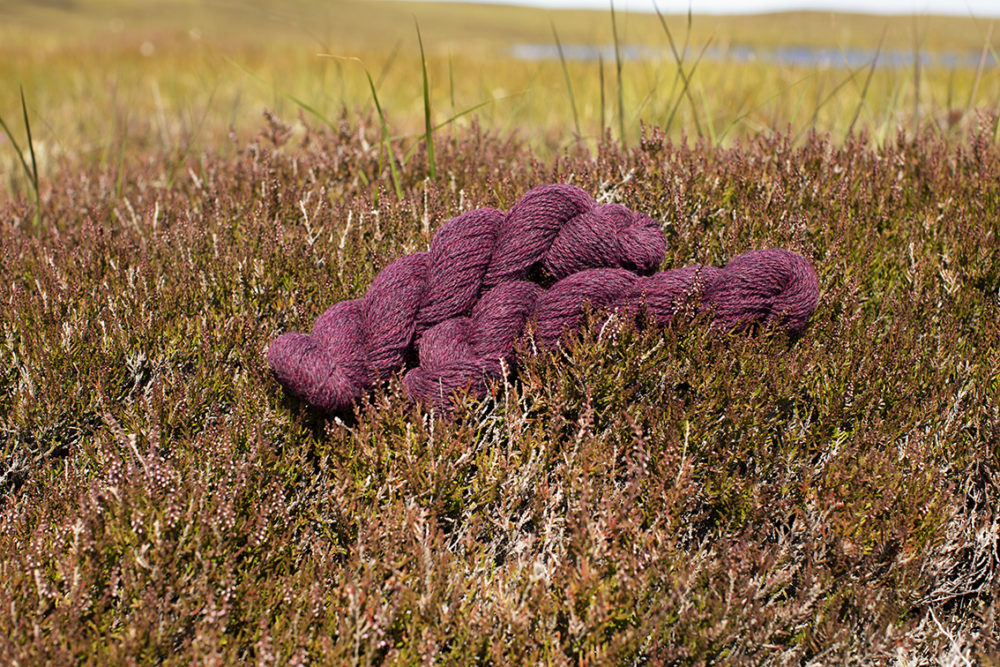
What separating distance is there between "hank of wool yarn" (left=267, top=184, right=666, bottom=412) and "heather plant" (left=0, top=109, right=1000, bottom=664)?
16cm

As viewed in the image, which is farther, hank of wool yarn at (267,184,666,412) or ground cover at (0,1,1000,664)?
hank of wool yarn at (267,184,666,412)

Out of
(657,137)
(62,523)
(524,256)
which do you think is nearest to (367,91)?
(657,137)

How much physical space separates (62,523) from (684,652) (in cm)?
182

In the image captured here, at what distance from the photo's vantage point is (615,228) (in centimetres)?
244

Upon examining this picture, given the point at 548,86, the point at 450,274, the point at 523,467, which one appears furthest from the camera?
the point at 548,86

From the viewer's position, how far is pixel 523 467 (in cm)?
212

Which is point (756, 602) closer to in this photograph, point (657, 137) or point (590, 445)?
point (590, 445)

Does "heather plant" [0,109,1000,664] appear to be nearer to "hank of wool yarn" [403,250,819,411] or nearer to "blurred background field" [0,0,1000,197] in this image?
"hank of wool yarn" [403,250,819,411]

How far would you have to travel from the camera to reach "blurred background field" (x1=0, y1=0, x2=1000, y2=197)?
460cm

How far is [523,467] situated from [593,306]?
606mm

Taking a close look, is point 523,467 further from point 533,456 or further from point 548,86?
point 548,86

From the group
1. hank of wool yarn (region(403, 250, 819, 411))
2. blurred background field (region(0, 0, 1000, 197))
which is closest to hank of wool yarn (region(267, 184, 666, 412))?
hank of wool yarn (region(403, 250, 819, 411))

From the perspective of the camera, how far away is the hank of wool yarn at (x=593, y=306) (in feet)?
7.24

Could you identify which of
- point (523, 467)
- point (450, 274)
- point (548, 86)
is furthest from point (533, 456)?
point (548, 86)
